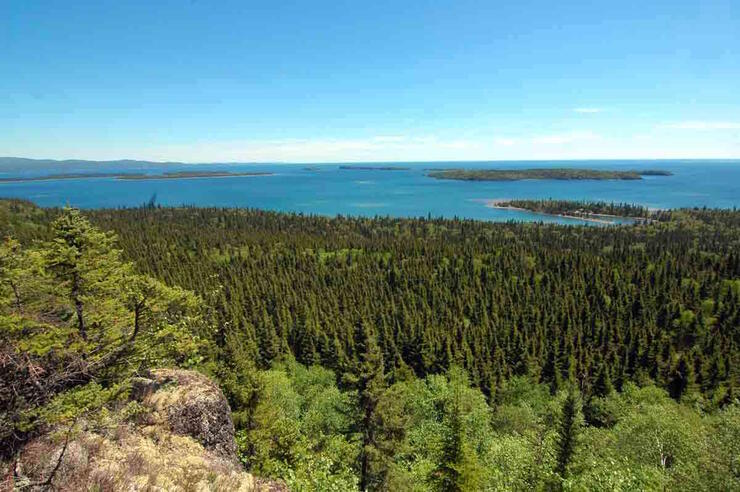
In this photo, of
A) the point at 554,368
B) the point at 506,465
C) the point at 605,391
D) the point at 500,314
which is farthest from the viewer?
the point at 500,314

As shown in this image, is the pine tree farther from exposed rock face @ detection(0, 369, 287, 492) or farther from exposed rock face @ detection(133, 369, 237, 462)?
exposed rock face @ detection(133, 369, 237, 462)

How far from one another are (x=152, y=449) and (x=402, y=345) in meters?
66.8

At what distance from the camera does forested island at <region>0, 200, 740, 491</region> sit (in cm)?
1592

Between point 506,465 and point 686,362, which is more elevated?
point 506,465

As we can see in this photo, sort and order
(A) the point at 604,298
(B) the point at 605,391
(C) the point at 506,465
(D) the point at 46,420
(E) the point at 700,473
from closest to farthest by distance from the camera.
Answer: (D) the point at 46,420, (E) the point at 700,473, (C) the point at 506,465, (B) the point at 605,391, (A) the point at 604,298

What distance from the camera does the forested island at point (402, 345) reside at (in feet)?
52.2

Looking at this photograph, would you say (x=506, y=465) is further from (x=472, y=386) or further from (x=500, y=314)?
(x=500, y=314)

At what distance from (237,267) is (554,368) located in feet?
327

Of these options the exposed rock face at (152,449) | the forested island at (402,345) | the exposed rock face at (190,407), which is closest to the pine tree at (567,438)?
the forested island at (402,345)

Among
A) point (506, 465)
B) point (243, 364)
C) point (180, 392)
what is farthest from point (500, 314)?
point (180, 392)

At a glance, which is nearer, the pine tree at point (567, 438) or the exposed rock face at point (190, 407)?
the exposed rock face at point (190, 407)

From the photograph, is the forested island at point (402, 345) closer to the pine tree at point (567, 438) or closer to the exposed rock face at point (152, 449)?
the pine tree at point (567, 438)

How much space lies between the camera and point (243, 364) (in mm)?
30094

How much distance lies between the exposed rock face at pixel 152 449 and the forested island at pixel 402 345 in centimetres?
32
